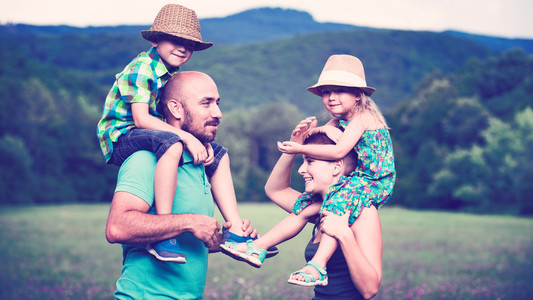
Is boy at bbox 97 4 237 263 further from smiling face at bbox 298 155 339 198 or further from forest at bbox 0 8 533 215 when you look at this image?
forest at bbox 0 8 533 215

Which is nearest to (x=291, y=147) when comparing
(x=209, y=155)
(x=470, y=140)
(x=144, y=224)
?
(x=209, y=155)

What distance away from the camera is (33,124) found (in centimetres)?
5941

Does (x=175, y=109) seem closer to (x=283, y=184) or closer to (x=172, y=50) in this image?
(x=172, y=50)

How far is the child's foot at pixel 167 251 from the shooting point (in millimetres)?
3305

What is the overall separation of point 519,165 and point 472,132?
37.8 ft

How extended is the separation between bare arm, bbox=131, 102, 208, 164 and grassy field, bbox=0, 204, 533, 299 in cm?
790

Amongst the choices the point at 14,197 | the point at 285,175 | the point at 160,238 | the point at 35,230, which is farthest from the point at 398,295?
the point at 14,197

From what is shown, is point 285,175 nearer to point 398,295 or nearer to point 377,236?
point 377,236

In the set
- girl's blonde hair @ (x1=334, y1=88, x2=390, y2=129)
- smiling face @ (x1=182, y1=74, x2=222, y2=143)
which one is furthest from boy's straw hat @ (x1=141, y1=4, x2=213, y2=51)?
girl's blonde hair @ (x1=334, y1=88, x2=390, y2=129)

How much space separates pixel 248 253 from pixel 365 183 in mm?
931

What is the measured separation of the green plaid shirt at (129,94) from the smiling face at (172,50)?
0.06m

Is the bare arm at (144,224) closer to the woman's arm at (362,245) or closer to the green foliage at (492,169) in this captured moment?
the woman's arm at (362,245)

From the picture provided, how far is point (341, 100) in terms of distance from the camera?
4.05 m

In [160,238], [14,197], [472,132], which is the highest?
[160,238]
